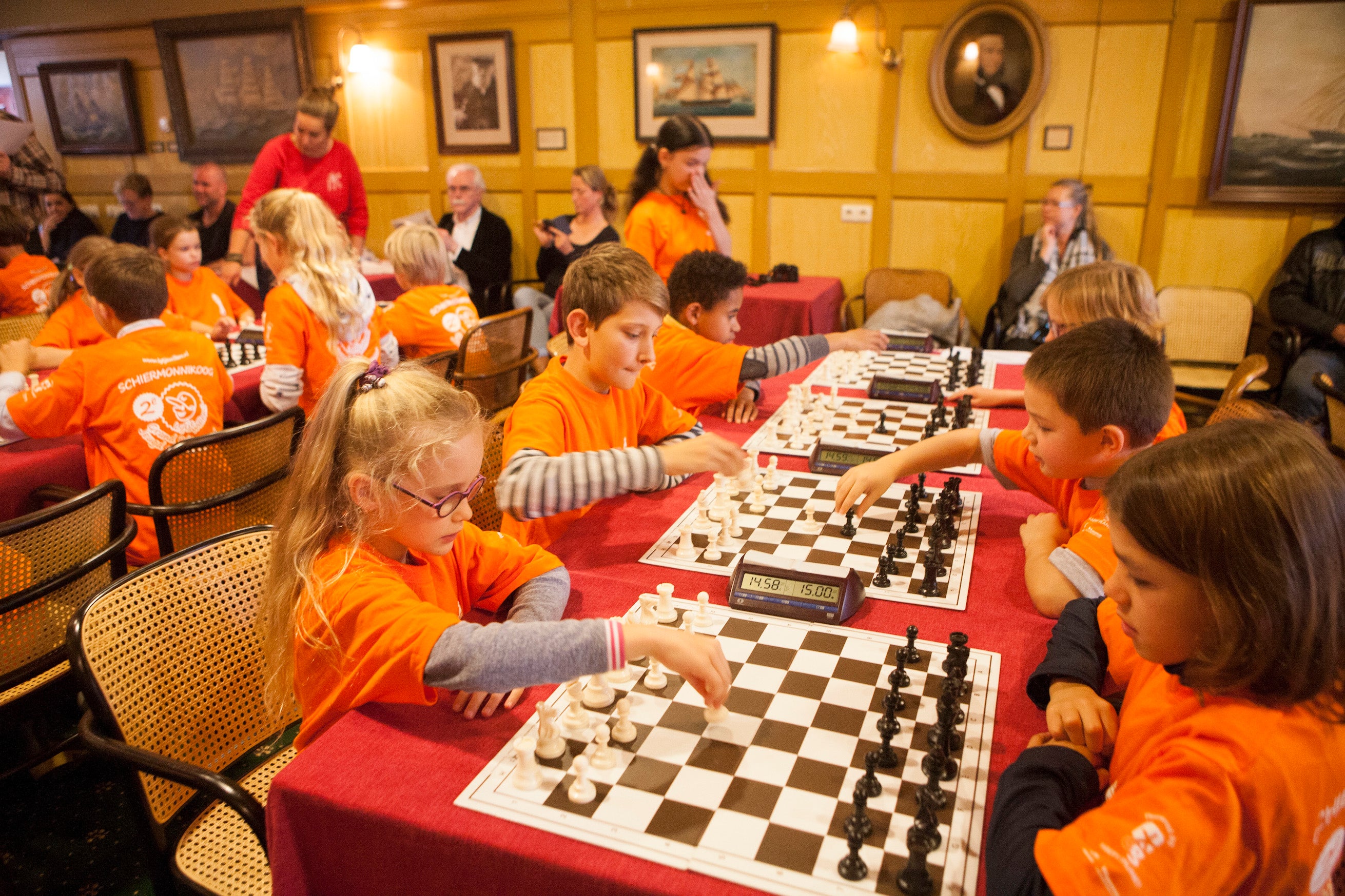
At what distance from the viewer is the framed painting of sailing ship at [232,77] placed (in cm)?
727

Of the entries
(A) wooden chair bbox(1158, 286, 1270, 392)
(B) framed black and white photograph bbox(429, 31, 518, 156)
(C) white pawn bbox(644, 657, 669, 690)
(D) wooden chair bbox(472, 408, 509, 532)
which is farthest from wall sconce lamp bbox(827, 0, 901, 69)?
(C) white pawn bbox(644, 657, 669, 690)

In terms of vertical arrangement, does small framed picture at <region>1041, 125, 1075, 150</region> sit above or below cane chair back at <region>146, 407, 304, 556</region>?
above

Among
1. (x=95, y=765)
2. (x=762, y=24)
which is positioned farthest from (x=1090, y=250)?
(x=95, y=765)

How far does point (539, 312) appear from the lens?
6461mm

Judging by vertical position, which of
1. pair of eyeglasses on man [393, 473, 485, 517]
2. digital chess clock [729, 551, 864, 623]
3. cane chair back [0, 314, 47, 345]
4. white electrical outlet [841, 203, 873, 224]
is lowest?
digital chess clock [729, 551, 864, 623]

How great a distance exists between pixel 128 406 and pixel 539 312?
3940 mm

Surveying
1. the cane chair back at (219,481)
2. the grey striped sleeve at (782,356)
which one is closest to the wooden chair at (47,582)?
the cane chair back at (219,481)

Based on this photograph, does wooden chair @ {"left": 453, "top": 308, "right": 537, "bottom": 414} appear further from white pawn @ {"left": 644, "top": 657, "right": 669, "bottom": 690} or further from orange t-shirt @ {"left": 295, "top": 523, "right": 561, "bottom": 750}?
white pawn @ {"left": 644, "top": 657, "right": 669, "bottom": 690}

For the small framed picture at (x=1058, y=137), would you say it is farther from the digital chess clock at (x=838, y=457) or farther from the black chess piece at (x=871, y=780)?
the black chess piece at (x=871, y=780)

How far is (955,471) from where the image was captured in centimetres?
226

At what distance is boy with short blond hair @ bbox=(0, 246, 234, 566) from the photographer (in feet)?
8.68

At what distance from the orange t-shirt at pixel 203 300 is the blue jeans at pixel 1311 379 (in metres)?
5.96

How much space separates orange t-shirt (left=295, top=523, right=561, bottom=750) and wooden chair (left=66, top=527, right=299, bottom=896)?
22 cm

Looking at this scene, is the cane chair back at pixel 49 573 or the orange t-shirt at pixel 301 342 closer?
the cane chair back at pixel 49 573
